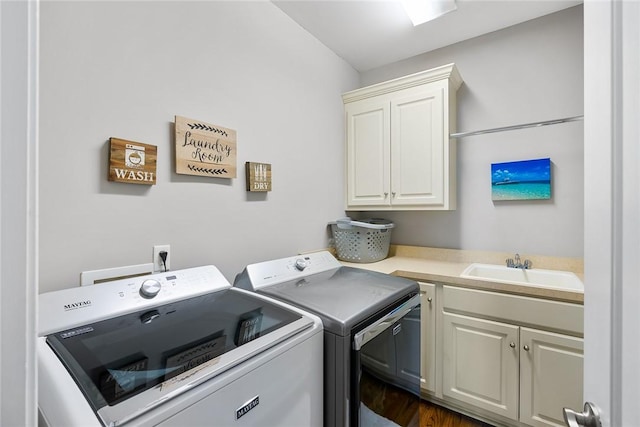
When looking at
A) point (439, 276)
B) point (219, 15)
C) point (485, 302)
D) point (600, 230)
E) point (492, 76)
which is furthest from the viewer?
point (492, 76)

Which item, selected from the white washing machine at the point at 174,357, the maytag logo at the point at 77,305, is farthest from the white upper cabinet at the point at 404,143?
the maytag logo at the point at 77,305

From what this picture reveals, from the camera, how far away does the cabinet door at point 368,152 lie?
235 centimetres

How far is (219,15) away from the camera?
1.52 m

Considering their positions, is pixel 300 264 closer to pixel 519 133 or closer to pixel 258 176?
pixel 258 176

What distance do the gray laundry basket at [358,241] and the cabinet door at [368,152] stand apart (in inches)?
11.8

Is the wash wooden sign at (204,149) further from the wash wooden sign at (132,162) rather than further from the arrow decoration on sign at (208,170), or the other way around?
the wash wooden sign at (132,162)

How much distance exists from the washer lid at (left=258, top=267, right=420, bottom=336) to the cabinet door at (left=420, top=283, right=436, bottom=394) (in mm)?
404

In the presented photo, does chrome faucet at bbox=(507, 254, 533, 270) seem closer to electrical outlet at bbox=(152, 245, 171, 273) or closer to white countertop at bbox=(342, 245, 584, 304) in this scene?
white countertop at bbox=(342, 245, 584, 304)

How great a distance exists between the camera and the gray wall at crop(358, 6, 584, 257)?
1.93 m

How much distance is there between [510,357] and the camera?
163cm
